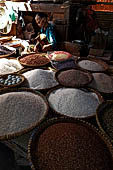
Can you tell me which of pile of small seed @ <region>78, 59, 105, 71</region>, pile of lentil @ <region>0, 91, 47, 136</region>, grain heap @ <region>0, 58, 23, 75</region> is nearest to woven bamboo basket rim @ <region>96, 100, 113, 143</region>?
pile of lentil @ <region>0, 91, 47, 136</region>

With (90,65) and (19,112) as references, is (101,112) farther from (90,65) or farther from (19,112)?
(90,65)

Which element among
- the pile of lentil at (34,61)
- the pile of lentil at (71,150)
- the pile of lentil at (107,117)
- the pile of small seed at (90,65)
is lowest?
the pile of lentil at (71,150)

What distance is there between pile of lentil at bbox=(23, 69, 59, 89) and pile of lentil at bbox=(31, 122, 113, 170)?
699mm

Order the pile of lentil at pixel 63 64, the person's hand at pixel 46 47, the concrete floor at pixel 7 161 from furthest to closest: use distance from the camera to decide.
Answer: the person's hand at pixel 46 47, the pile of lentil at pixel 63 64, the concrete floor at pixel 7 161

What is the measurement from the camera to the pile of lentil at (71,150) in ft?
3.05

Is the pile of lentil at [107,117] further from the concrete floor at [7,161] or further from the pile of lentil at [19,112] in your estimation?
the concrete floor at [7,161]

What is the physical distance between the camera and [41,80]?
1793 millimetres

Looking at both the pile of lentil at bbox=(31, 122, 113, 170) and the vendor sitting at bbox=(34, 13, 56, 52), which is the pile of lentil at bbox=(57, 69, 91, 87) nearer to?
the pile of lentil at bbox=(31, 122, 113, 170)

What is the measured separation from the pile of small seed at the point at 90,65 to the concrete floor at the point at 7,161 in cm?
164

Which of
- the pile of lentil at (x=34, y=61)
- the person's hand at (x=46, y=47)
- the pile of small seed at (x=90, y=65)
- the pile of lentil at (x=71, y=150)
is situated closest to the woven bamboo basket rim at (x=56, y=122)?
the pile of lentil at (x=71, y=150)

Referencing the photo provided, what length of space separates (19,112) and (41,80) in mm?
619

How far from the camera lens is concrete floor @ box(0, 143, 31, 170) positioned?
172cm

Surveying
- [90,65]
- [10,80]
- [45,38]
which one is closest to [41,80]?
[10,80]

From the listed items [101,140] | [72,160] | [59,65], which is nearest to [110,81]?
[59,65]
